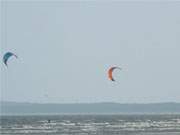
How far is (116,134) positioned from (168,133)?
327 centimetres

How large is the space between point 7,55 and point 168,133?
42.7 ft

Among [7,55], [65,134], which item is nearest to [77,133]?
[65,134]

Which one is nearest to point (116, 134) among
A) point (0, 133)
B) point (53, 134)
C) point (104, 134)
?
point (104, 134)

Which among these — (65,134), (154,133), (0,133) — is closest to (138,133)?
(154,133)

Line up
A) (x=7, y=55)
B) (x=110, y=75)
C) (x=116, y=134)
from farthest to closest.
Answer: (x=116, y=134), (x=110, y=75), (x=7, y=55)

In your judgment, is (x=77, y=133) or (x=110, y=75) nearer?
(x=110, y=75)

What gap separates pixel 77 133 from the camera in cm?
5709

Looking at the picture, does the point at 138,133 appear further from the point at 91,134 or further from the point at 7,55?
the point at 7,55

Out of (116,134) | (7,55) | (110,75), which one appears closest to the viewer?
(7,55)

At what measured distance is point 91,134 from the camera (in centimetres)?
5525

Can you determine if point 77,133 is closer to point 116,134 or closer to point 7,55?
point 116,134

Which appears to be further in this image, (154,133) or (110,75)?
(154,133)

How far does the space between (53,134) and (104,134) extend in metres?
3.39

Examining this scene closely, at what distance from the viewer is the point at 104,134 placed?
181 ft
